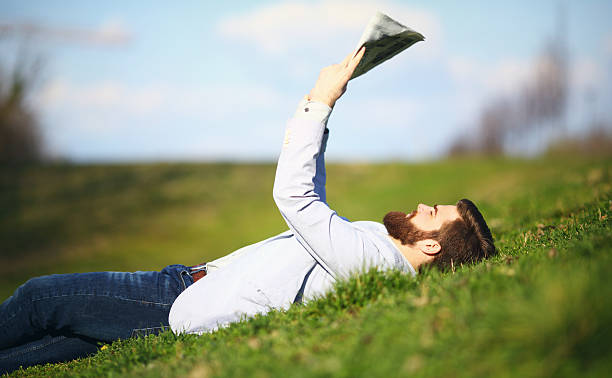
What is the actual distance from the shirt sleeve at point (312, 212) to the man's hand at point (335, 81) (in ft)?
0.71

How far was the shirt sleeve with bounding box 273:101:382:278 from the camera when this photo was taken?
11.9 feet

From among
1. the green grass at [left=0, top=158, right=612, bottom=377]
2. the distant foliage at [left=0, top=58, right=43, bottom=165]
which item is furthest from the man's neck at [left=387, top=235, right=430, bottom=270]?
the distant foliage at [left=0, top=58, right=43, bottom=165]

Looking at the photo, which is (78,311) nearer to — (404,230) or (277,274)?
(277,274)

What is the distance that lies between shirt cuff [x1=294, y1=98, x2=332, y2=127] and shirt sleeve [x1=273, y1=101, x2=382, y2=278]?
0.07 ft

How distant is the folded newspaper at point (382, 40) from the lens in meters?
3.74

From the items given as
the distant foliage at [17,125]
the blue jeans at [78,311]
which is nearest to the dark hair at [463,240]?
the blue jeans at [78,311]

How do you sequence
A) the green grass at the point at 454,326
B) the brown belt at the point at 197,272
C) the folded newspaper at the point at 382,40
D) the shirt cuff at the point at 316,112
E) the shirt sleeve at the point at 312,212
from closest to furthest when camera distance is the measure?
the green grass at the point at 454,326 → the shirt sleeve at the point at 312,212 → the folded newspaper at the point at 382,40 → the shirt cuff at the point at 316,112 → the brown belt at the point at 197,272

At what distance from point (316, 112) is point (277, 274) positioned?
1.42 m

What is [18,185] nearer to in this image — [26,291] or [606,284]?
[26,291]

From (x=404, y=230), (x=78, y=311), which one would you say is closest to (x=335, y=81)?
(x=404, y=230)

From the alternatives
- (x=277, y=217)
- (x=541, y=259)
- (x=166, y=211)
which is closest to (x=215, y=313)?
(x=541, y=259)

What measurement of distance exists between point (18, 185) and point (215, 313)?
114 feet

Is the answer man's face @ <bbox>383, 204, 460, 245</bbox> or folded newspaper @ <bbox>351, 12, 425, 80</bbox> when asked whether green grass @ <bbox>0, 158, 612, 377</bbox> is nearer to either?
man's face @ <bbox>383, 204, 460, 245</bbox>

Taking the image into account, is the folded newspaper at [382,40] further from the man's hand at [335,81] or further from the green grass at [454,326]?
the green grass at [454,326]
